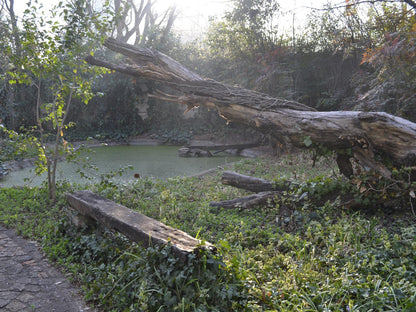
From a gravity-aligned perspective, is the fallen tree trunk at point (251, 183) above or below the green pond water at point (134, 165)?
above

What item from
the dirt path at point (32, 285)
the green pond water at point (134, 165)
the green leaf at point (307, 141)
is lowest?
the dirt path at point (32, 285)

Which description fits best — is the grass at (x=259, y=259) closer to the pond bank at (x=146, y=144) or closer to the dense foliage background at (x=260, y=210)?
the dense foliage background at (x=260, y=210)

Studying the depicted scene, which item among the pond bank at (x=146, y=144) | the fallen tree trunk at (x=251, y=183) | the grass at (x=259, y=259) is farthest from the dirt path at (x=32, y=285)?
the pond bank at (x=146, y=144)

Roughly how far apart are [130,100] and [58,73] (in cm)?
1152

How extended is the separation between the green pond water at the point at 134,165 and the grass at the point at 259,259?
10.7 ft

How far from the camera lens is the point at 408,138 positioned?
4.01 m

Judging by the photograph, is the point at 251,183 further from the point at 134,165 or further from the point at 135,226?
the point at 134,165

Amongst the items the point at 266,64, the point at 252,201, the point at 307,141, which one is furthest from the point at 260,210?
the point at 266,64

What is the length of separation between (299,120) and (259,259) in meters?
2.24

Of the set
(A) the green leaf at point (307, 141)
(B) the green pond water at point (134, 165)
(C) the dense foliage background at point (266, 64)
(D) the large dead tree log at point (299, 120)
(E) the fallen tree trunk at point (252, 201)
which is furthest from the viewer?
(B) the green pond water at point (134, 165)

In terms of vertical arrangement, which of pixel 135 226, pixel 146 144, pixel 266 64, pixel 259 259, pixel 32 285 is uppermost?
pixel 266 64

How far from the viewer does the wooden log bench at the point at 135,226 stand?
9.15 feet

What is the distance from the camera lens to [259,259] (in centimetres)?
332

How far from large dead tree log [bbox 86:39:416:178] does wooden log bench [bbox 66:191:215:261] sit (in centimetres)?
230
